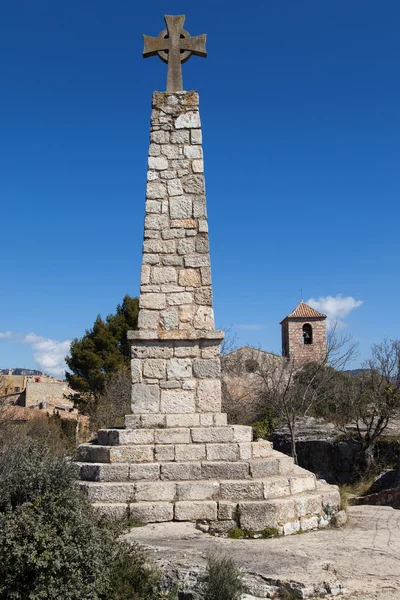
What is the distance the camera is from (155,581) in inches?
187

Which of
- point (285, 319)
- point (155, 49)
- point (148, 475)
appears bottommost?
point (148, 475)

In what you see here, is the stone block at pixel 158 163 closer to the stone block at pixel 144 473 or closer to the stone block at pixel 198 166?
the stone block at pixel 198 166

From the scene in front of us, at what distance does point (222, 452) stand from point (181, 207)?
143 inches

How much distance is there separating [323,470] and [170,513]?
42.9ft

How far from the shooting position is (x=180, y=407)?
25.5 ft

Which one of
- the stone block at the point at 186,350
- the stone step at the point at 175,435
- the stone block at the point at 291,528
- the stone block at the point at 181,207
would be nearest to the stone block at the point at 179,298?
the stone block at the point at 186,350

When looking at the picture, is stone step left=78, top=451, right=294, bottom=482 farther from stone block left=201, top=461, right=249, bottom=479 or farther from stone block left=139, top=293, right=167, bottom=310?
stone block left=139, top=293, right=167, bottom=310

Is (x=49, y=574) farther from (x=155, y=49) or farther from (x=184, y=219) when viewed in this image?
(x=155, y=49)

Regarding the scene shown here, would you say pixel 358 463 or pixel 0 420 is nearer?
pixel 358 463

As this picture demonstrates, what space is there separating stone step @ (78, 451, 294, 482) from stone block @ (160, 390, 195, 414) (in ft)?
3.00

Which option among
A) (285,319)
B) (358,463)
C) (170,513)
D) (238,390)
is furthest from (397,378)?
(285,319)

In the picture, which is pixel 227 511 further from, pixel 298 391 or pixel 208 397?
pixel 298 391

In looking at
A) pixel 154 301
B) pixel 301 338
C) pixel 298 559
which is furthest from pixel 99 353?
pixel 298 559

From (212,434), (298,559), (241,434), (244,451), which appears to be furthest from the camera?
(241,434)
